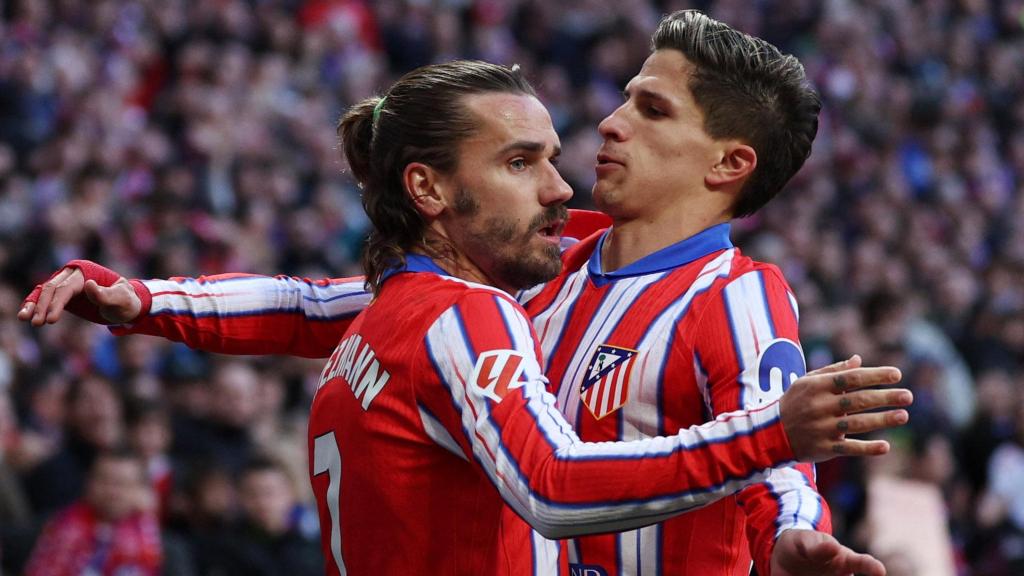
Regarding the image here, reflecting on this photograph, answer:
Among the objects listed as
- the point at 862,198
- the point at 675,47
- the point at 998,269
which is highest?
the point at 862,198

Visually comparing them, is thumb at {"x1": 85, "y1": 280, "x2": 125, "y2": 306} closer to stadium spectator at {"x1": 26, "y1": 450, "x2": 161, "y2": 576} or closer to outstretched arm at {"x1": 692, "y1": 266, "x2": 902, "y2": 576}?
outstretched arm at {"x1": 692, "y1": 266, "x2": 902, "y2": 576}

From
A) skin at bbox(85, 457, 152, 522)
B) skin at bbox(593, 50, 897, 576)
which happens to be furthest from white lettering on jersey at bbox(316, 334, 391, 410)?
skin at bbox(85, 457, 152, 522)

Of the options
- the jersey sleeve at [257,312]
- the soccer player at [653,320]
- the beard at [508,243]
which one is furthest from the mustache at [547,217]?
the jersey sleeve at [257,312]

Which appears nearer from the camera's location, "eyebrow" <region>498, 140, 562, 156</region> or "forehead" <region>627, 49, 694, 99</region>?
"eyebrow" <region>498, 140, 562, 156</region>

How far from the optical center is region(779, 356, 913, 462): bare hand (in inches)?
85.6

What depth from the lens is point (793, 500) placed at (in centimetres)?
270

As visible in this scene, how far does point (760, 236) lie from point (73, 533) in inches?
300

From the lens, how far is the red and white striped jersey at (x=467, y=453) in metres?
2.35

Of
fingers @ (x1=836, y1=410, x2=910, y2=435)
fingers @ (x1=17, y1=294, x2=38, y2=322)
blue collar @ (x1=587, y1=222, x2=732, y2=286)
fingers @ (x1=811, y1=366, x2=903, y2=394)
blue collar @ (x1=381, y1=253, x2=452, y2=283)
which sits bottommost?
fingers @ (x1=836, y1=410, x2=910, y2=435)

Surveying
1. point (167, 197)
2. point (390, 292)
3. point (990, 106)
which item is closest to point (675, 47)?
point (390, 292)

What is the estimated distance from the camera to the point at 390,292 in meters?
2.94

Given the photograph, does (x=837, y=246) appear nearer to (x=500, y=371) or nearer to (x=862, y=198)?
(x=862, y=198)

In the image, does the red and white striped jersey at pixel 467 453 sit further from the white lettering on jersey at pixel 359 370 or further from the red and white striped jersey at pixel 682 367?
the red and white striped jersey at pixel 682 367

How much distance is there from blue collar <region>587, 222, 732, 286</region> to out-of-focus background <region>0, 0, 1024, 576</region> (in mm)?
1200
